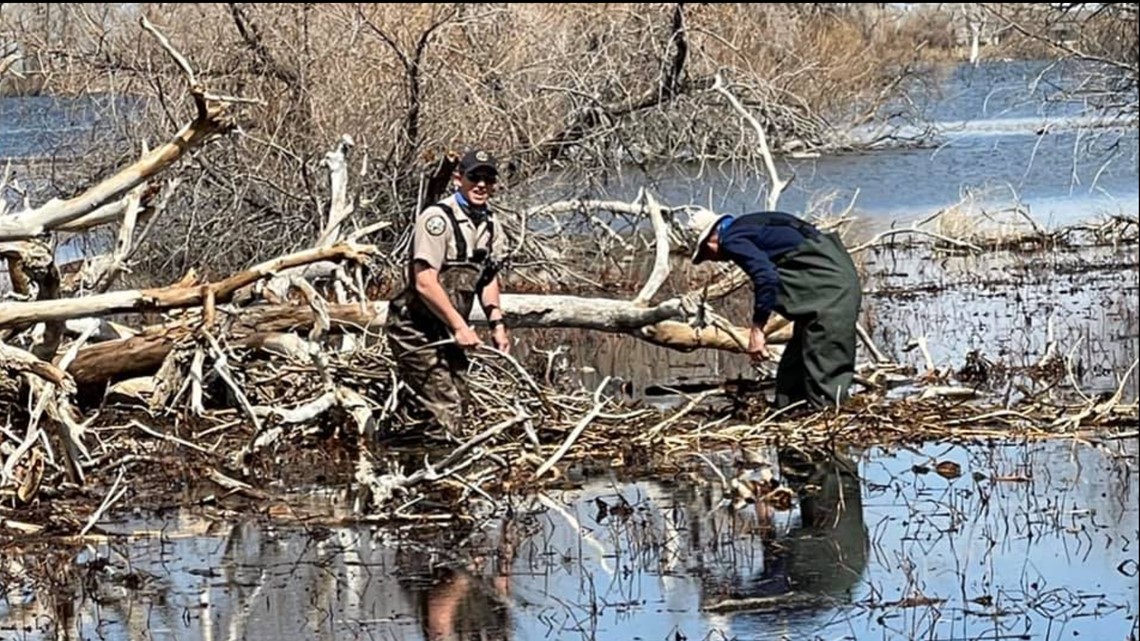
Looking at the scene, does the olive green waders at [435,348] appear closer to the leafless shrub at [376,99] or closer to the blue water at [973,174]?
the leafless shrub at [376,99]

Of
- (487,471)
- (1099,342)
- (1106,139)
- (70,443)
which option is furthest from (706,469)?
(1106,139)

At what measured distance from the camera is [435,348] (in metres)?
10.9

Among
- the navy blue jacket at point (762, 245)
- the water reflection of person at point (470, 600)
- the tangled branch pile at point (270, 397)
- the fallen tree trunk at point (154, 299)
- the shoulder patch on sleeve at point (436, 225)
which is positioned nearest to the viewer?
the water reflection of person at point (470, 600)

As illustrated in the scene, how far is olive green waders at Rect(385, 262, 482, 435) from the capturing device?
35.2ft

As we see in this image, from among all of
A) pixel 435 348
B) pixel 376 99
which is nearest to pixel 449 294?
pixel 435 348

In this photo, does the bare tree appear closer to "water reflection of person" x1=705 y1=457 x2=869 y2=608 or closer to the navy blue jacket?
the navy blue jacket

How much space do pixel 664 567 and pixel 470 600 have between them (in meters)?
0.91

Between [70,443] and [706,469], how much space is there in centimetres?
320

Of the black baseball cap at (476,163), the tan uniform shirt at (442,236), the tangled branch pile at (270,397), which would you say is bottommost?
the tangled branch pile at (270,397)

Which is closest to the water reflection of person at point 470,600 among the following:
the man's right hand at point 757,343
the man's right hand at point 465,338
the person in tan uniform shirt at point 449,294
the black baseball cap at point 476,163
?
the man's right hand at point 465,338

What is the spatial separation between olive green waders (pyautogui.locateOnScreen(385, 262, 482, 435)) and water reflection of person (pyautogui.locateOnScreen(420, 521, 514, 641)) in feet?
8.05

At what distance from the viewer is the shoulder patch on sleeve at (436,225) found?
1045 centimetres

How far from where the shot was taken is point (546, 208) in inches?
646

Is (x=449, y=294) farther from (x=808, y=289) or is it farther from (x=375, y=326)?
(x=808, y=289)
